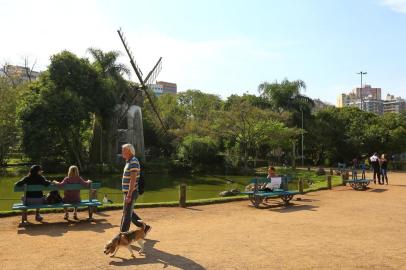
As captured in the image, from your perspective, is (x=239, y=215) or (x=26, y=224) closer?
(x=26, y=224)

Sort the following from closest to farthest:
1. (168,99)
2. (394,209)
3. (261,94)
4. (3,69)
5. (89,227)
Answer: (89,227) < (394,209) < (3,69) < (261,94) < (168,99)

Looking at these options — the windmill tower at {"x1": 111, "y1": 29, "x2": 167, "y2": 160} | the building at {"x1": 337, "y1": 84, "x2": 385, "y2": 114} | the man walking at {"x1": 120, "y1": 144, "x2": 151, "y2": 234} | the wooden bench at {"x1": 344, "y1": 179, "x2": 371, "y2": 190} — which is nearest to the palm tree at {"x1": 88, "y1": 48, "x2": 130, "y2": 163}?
the windmill tower at {"x1": 111, "y1": 29, "x2": 167, "y2": 160}

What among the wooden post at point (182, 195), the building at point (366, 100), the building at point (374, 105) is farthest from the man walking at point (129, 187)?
the building at point (374, 105)

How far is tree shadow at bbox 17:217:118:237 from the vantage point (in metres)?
8.63

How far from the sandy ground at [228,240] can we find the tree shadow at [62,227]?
20 millimetres

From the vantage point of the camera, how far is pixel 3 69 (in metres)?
46.8

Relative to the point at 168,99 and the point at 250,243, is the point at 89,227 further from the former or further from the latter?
the point at 168,99

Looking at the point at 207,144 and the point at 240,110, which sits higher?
the point at 240,110

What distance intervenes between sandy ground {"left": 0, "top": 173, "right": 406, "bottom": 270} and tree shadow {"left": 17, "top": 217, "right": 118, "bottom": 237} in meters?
0.02

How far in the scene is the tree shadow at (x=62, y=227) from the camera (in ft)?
28.3

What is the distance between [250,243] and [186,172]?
29756 mm

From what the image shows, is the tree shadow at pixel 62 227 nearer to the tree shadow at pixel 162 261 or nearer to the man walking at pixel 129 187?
the man walking at pixel 129 187

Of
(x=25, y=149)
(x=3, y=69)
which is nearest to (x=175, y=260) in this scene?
(x=25, y=149)

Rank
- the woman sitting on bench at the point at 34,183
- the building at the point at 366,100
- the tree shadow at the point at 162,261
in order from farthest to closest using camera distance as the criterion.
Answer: the building at the point at 366,100, the woman sitting on bench at the point at 34,183, the tree shadow at the point at 162,261
